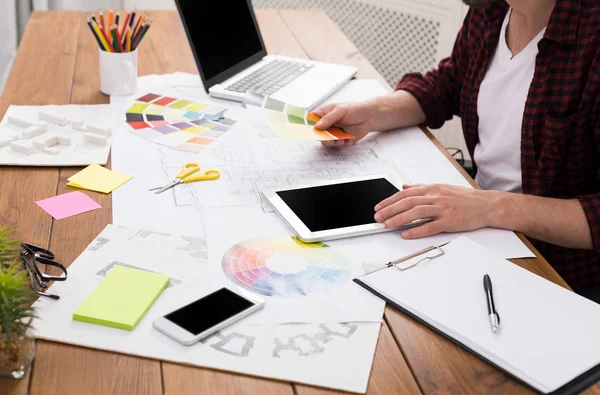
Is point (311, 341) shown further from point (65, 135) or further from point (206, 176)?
point (65, 135)

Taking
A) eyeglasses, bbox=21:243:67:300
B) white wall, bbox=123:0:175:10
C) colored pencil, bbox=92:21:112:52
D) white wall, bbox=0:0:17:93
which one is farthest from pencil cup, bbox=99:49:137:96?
white wall, bbox=123:0:175:10

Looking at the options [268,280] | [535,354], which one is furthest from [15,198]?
[535,354]

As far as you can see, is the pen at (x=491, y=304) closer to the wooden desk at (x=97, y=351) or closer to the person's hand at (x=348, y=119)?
the wooden desk at (x=97, y=351)

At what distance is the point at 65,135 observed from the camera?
134 centimetres

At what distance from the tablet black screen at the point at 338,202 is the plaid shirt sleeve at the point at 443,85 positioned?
0.39 m

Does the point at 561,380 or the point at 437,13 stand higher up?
the point at 561,380

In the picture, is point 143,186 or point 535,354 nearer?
point 535,354

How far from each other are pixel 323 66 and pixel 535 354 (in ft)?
3.74

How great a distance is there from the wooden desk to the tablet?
0.20 m

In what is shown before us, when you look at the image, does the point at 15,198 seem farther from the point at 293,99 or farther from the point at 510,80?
the point at 510,80

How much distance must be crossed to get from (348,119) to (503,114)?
0.32 meters

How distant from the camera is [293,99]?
5.16ft

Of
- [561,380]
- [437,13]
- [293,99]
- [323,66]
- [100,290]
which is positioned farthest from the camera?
[437,13]

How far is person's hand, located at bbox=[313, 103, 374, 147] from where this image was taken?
4.51 feet
